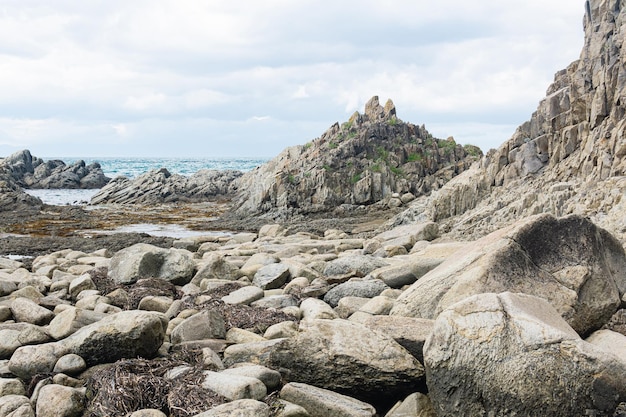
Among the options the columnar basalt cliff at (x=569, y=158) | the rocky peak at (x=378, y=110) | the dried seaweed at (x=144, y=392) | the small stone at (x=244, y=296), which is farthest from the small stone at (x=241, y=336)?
the rocky peak at (x=378, y=110)

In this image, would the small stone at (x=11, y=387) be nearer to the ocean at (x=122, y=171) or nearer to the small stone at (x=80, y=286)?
the small stone at (x=80, y=286)

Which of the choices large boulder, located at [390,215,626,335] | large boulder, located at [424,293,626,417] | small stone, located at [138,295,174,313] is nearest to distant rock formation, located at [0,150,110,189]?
small stone, located at [138,295,174,313]

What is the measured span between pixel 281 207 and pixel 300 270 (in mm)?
22299

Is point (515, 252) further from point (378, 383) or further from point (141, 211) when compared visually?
point (141, 211)

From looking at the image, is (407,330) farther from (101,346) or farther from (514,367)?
(101,346)

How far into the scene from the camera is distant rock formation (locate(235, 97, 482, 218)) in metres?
34.9

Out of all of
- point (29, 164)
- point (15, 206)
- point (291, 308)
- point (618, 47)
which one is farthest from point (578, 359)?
point (29, 164)

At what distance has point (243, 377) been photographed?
5348mm

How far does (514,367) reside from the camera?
434 cm

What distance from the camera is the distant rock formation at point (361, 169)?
34906 mm

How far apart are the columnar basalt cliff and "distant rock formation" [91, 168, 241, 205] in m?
31.0

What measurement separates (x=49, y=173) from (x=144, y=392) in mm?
74083

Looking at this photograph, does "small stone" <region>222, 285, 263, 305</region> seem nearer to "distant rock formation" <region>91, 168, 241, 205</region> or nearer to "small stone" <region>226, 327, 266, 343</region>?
"small stone" <region>226, 327, 266, 343</region>

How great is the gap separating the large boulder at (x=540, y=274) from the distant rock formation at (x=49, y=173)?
226 feet
